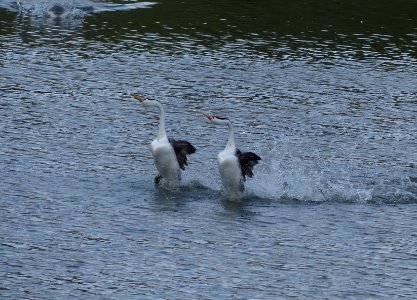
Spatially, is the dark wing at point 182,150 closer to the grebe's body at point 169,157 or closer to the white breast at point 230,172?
the grebe's body at point 169,157

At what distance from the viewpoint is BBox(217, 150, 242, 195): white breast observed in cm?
2192

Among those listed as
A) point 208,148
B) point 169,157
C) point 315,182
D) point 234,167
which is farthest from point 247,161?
point 208,148

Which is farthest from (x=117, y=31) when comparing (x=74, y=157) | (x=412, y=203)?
(x=412, y=203)

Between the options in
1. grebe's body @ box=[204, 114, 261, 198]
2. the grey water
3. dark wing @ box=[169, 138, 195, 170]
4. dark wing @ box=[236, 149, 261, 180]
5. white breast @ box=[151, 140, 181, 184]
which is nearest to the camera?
the grey water

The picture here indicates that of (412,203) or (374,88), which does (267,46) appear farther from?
(412,203)

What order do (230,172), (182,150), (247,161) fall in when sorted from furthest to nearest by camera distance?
(182,150) < (247,161) < (230,172)

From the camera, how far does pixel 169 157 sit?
74.1 feet

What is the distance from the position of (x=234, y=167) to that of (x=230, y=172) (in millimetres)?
120

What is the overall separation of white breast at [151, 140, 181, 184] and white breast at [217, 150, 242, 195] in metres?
0.95

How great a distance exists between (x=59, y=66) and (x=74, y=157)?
31.8ft

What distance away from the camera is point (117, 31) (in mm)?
38375

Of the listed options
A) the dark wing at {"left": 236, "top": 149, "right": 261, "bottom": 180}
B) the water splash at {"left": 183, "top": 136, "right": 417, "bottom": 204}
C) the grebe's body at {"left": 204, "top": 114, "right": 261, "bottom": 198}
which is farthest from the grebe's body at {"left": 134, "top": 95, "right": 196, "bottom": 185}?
the dark wing at {"left": 236, "top": 149, "right": 261, "bottom": 180}

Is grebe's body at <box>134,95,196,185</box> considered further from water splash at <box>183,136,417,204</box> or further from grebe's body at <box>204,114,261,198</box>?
grebe's body at <box>204,114,261,198</box>

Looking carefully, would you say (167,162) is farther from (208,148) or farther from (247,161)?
(208,148)
